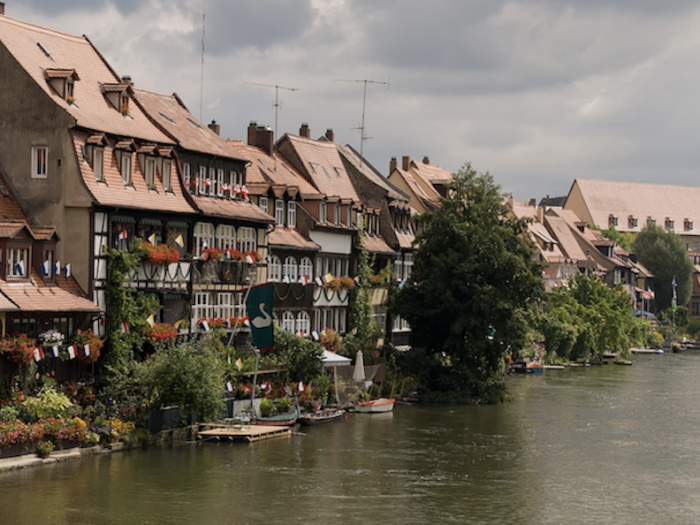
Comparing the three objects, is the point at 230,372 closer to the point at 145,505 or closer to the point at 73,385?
the point at 73,385

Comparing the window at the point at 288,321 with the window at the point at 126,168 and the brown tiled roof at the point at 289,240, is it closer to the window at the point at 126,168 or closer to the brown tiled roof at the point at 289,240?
the brown tiled roof at the point at 289,240

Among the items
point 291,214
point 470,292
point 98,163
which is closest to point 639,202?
point 470,292

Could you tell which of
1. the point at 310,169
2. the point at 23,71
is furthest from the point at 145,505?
the point at 310,169

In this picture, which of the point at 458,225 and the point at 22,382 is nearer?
the point at 22,382

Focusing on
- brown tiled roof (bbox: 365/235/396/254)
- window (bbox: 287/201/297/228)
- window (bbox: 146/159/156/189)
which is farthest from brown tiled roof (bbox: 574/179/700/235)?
window (bbox: 146/159/156/189)

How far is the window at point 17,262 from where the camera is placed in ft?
139

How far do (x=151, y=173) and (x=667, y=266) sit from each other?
109 metres

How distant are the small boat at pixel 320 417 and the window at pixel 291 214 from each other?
12256mm

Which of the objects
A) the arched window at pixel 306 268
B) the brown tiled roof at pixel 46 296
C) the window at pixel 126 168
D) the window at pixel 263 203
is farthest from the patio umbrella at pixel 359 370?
the brown tiled roof at pixel 46 296

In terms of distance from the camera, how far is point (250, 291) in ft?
169

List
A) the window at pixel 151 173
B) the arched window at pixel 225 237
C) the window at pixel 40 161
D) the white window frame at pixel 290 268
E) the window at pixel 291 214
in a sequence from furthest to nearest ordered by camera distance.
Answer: the window at pixel 291 214
the white window frame at pixel 290 268
the arched window at pixel 225 237
the window at pixel 151 173
the window at pixel 40 161

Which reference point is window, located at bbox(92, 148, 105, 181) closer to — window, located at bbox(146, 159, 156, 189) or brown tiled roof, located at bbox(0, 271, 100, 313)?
window, located at bbox(146, 159, 156, 189)

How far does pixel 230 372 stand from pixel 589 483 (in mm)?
15788

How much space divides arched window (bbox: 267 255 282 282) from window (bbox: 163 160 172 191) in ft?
35.0
